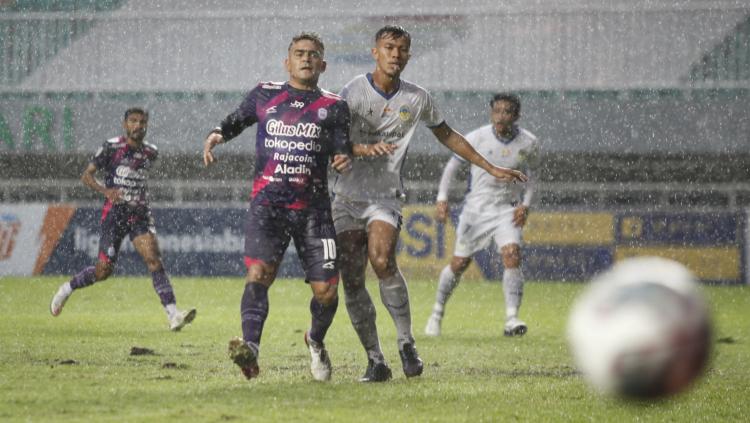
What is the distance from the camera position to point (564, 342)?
10.4 meters

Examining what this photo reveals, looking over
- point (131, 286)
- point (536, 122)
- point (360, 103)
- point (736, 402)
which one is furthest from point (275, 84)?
point (536, 122)

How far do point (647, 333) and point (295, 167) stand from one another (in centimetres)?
385

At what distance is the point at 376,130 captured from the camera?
25.0ft

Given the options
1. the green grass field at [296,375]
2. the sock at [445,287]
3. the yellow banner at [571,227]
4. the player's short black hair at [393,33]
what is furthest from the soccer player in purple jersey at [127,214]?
the yellow banner at [571,227]

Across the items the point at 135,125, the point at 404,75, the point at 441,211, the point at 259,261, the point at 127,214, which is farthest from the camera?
the point at 404,75

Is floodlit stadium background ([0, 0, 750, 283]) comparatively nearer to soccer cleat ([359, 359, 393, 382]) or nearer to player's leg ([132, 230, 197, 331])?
player's leg ([132, 230, 197, 331])

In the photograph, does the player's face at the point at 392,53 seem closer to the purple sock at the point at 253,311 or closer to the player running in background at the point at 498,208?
the purple sock at the point at 253,311

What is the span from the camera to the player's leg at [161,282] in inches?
424

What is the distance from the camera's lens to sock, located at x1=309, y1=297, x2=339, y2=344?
724 cm

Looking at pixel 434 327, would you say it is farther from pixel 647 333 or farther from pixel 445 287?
pixel 647 333

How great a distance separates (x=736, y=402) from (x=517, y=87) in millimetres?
18334

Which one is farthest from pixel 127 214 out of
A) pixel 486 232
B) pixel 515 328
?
pixel 515 328

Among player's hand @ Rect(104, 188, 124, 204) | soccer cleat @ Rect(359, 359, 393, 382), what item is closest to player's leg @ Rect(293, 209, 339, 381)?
soccer cleat @ Rect(359, 359, 393, 382)

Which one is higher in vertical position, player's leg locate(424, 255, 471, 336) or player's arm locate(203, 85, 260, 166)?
player's arm locate(203, 85, 260, 166)
